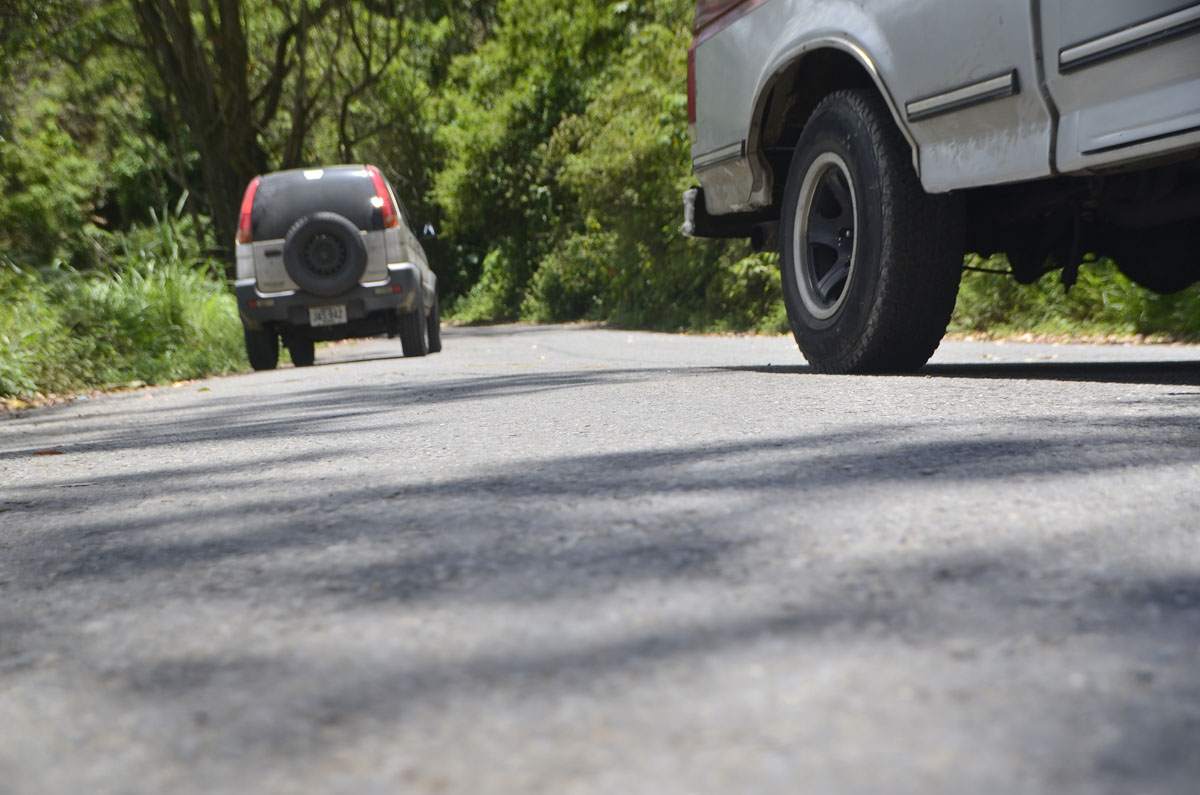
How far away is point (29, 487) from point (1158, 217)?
3.63 m

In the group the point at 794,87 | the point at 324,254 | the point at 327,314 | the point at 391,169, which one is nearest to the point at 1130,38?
the point at 794,87

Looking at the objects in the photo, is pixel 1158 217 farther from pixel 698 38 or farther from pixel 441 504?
pixel 441 504

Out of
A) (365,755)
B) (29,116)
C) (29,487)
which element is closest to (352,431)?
(29,487)

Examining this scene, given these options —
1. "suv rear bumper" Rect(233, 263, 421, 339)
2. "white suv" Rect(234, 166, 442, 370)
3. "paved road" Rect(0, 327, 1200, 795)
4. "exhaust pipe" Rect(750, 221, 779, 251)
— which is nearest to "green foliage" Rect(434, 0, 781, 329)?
"suv rear bumper" Rect(233, 263, 421, 339)

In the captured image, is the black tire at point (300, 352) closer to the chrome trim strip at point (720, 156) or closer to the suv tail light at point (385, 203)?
the suv tail light at point (385, 203)

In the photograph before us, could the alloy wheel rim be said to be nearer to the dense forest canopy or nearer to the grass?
the grass

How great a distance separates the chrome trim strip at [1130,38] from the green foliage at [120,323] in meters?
6.46

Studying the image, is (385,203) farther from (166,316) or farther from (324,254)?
(166,316)

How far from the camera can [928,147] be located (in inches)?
177

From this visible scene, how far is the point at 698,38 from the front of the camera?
19.4 ft

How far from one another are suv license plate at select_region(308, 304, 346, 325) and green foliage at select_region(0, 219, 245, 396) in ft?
2.86

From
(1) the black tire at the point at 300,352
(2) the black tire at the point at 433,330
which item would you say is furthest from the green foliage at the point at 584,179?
(1) the black tire at the point at 300,352

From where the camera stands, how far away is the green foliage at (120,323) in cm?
848

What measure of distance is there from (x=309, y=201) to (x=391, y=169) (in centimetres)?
2438
